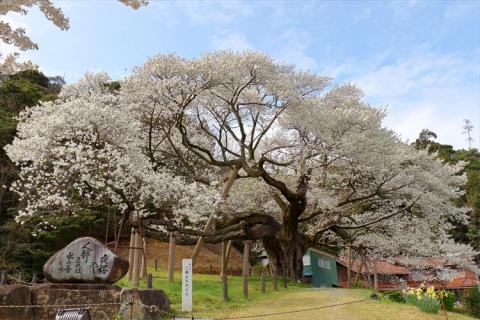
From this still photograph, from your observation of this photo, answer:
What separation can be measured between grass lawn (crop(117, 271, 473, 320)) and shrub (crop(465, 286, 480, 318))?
24.1 feet

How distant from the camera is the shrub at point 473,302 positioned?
2020cm

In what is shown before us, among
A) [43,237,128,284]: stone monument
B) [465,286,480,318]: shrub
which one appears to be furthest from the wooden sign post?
[465,286,480,318]: shrub

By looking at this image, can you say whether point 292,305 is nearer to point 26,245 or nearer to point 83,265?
point 83,265

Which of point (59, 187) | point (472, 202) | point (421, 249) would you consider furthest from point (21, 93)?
point (472, 202)

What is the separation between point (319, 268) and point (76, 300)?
27384 millimetres

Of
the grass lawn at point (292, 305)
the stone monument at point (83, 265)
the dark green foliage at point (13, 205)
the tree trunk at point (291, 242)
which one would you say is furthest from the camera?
the dark green foliage at point (13, 205)

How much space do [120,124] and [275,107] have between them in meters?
7.82

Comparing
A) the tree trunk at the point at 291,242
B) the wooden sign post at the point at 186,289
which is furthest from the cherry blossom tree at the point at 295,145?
the wooden sign post at the point at 186,289

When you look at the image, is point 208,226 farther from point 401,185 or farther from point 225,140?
point 401,185

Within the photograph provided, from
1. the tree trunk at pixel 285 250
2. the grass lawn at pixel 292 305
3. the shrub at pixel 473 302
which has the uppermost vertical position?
the tree trunk at pixel 285 250

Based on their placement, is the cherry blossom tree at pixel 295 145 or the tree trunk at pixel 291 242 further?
the tree trunk at pixel 291 242

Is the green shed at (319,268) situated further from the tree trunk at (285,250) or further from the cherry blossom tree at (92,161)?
the cherry blossom tree at (92,161)

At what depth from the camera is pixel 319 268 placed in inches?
1426

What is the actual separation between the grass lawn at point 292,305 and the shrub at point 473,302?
24.1ft
